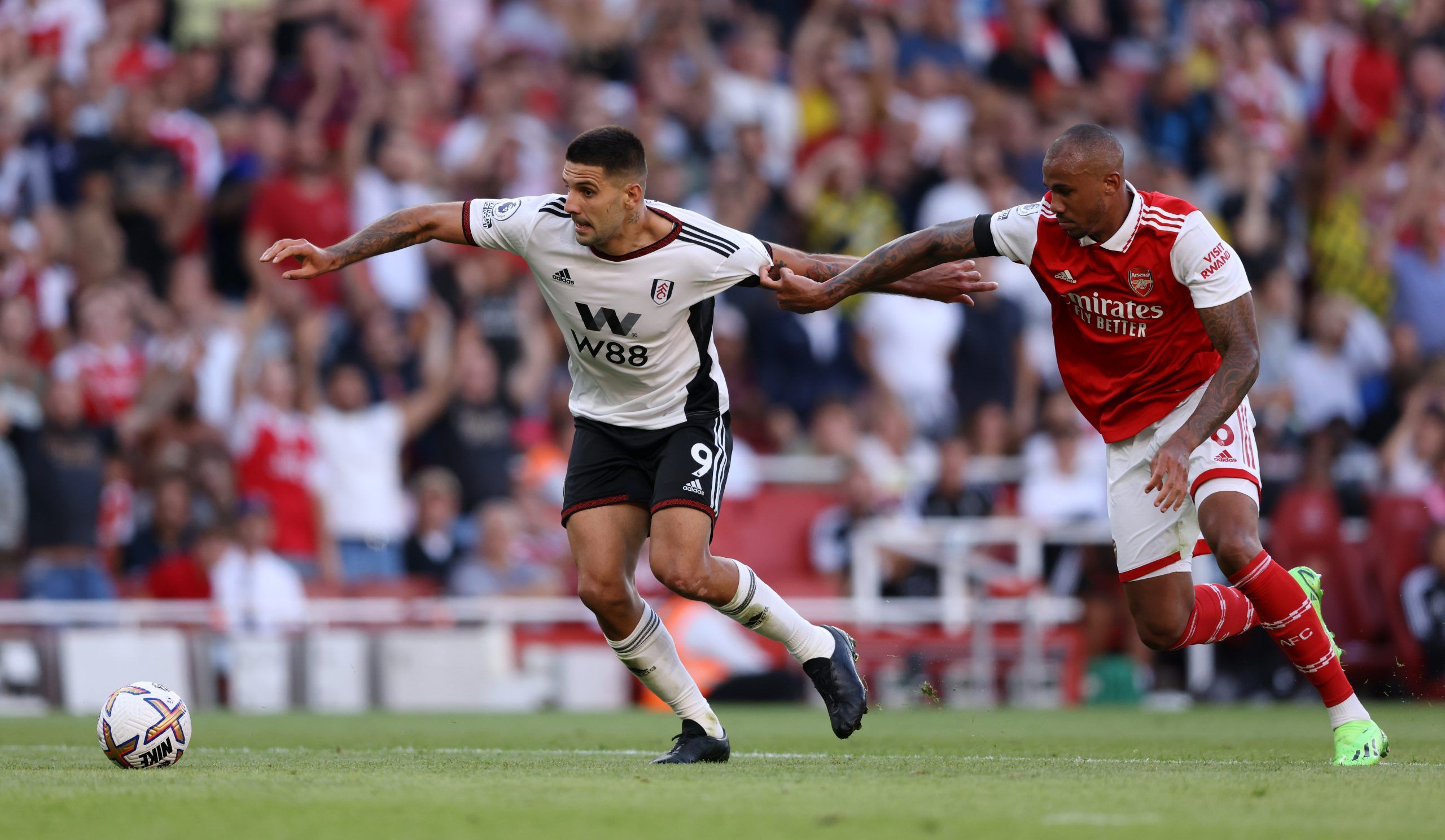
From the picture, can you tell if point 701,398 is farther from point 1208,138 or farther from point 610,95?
point 1208,138

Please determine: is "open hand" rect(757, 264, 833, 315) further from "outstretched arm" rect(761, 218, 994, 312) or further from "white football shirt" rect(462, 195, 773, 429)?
"white football shirt" rect(462, 195, 773, 429)

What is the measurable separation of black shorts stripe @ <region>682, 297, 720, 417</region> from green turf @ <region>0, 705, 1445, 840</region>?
166 centimetres

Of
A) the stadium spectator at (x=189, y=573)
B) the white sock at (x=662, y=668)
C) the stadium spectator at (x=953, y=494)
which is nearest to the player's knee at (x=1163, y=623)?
the white sock at (x=662, y=668)

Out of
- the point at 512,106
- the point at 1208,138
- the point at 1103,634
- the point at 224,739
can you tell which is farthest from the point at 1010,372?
the point at 224,739

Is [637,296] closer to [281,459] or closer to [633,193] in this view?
[633,193]

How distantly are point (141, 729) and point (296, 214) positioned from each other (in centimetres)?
909

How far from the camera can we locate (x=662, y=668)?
835 cm

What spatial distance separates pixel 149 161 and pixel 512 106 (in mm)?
3551

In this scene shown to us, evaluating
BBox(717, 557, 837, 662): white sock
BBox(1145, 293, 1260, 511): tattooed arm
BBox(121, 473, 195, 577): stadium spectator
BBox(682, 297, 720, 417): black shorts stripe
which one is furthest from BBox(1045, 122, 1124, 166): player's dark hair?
BBox(121, 473, 195, 577): stadium spectator

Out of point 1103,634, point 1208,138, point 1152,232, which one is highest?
point 1208,138

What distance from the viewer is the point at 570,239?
8352mm

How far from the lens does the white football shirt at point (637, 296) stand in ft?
27.2

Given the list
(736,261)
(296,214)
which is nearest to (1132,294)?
(736,261)

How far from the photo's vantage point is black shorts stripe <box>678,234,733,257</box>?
8352mm
